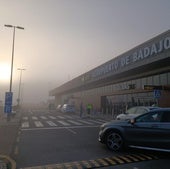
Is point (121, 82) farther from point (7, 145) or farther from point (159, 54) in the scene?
point (7, 145)

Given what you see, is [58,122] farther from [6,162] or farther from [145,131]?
[6,162]

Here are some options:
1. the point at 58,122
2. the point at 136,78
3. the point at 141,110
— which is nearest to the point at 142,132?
the point at 141,110

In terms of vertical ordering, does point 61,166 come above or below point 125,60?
below

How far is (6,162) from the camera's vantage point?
7.92 metres

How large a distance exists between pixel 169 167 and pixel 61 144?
5083 millimetres

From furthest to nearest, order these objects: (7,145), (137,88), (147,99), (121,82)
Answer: (121,82), (137,88), (147,99), (7,145)

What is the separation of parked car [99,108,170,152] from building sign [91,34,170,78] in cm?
1453

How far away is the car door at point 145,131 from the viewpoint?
880 cm

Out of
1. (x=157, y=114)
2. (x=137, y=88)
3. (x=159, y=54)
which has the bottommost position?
(x=157, y=114)

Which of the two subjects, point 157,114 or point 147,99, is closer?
point 157,114

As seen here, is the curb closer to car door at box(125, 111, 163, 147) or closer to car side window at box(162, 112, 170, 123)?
car door at box(125, 111, 163, 147)

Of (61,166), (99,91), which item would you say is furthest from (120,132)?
(99,91)

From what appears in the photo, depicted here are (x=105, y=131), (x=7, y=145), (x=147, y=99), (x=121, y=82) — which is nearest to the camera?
(x=105, y=131)

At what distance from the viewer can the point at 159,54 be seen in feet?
77.2
